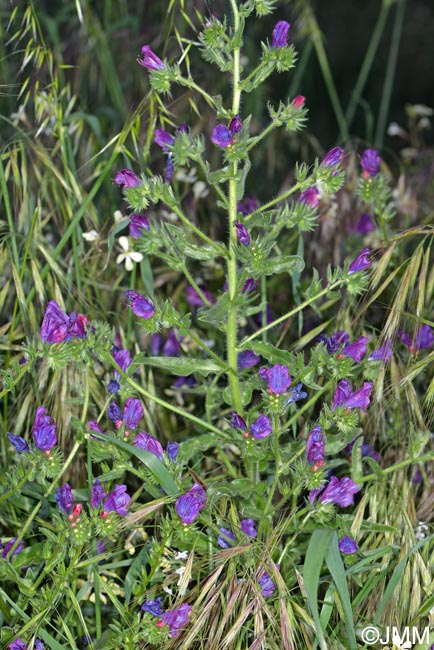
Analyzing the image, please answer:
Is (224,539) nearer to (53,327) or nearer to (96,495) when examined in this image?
(96,495)

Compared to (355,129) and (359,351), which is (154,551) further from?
(355,129)

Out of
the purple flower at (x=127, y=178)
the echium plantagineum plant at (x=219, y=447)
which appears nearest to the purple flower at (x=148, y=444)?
the echium plantagineum plant at (x=219, y=447)

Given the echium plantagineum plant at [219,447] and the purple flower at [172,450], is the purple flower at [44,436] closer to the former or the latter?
the echium plantagineum plant at [219,447]

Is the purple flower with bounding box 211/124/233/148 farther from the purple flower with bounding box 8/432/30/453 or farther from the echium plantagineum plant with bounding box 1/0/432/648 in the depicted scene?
the purple flower with bounding box 8/432/30/453

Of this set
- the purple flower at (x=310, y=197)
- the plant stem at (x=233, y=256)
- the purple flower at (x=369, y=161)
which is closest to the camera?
the plant stem at (x=233, y=256)

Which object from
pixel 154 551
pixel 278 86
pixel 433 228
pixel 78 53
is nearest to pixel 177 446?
pixel 154 551

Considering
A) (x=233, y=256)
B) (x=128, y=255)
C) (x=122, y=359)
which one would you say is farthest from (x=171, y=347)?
(x=233, y=256)
